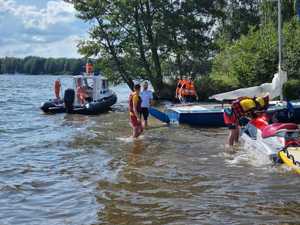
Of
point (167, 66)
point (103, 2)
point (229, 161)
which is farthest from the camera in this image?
point (167, 66)

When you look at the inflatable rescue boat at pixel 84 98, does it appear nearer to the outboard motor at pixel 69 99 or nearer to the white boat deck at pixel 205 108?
the outboard motor at pixel 69 99

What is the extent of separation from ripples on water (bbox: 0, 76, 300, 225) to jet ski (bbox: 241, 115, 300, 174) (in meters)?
0.28

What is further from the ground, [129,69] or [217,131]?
[129,69]

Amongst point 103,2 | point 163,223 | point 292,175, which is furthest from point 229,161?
point 103,2

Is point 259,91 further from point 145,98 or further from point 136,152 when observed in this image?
point 136,152

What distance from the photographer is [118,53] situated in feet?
109

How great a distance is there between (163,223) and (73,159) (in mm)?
5683

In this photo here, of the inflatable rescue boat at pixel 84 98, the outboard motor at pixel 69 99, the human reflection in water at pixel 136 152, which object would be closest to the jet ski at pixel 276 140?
the human reflection in water at pixel 136 152

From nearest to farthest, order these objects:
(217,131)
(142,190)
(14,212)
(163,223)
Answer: (163,223) → (14,212) → (142,190) → (217,131)

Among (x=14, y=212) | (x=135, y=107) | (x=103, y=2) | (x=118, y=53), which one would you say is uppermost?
(x=103, y=2)

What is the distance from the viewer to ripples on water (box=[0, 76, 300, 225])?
7.71 m

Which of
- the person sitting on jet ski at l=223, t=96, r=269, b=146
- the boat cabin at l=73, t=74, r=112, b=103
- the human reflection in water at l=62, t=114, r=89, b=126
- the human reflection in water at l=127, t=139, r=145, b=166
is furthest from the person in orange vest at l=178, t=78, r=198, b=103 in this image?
the person sitting on jet ski at l=223, t=96, r=269, b=146

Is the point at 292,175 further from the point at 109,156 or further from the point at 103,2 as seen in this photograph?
the point at 103,2

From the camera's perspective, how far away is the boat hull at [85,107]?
79.3 ft
